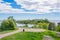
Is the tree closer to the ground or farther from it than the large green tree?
closer to the ground

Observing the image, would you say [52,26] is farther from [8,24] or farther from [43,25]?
[8,24]

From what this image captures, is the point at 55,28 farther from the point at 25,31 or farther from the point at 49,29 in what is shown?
the point at 25,31

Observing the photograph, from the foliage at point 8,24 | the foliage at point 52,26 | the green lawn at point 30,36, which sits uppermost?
the foliage at point 8,24

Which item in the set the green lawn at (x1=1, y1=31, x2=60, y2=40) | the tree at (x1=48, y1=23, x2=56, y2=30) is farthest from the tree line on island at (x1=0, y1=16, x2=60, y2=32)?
the green lawn at (x1=1, y1=31, x2=60, y2=40)

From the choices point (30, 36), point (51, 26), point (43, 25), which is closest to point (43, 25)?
point (43, 25)

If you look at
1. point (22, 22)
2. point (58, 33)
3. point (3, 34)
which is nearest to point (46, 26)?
point (58, 33)

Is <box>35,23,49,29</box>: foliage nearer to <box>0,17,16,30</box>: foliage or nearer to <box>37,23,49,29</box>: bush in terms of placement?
<box>37,23,49,29</box>: bush

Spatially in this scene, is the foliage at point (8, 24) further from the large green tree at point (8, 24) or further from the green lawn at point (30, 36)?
the green lawn at point (30, 36)

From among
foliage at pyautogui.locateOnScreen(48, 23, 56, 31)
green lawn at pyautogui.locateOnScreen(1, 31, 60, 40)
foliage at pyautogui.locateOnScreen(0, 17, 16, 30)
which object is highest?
foliage at pyautogui.locateOnScreen(0, 17, 16, 30)

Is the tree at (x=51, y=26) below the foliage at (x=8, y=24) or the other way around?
below

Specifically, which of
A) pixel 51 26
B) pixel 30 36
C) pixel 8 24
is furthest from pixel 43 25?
pixel 8 24

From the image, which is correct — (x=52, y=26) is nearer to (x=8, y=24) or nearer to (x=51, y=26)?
(x=51, y=26)

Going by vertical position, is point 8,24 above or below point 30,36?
above

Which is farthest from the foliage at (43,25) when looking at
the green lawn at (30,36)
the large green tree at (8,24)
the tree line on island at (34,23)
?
the large green tree at (8,24)
